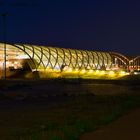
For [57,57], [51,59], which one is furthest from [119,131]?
[57,57]

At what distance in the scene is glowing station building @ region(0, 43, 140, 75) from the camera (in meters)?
127

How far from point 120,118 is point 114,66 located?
17068 cm

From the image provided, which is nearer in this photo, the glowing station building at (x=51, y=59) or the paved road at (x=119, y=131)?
the paved road at (x=119, y=131)

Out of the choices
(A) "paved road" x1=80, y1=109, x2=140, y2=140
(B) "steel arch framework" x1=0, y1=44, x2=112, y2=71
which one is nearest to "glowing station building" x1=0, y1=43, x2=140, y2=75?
(B) "steel arch framework" x1=0, y1=44, x2=112, y2=71

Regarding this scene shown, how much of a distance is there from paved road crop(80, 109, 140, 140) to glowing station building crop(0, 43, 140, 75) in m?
97.8

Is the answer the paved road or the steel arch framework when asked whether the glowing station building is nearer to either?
the steel arch framework

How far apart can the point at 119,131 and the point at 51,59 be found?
128429 mm

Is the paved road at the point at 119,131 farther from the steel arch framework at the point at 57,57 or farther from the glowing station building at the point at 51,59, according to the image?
the steel arch framework at the point at 57,57

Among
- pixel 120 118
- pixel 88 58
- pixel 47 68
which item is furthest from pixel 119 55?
pixel 120 118

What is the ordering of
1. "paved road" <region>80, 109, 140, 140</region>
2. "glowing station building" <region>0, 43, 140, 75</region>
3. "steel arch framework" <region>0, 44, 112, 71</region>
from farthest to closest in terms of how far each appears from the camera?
"steel arch framework" <region>0, 44, 112, 71</region> → "glowing station building" <region>0, 43, 140, 75</region> → "paved road" <region>80, 109, 140, 140</region>

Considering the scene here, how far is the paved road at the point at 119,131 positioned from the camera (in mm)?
13248

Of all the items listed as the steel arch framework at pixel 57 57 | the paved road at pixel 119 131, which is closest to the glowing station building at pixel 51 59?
the steel arch framework at pixel 57 57

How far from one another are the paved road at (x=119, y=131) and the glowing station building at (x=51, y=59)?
97.8 m

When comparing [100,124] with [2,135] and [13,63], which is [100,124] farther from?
[13,63]
